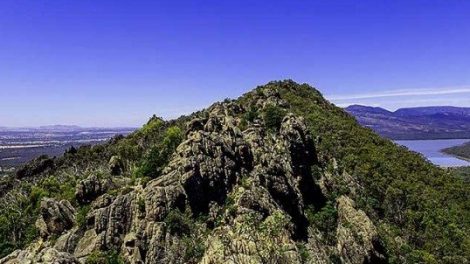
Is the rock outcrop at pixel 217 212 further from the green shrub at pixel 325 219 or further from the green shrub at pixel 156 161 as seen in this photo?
the green shrub at pixel 156 161

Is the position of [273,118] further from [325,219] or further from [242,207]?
[242,207]

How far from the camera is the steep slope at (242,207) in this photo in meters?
54.4

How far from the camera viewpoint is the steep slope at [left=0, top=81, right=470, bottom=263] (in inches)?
2141

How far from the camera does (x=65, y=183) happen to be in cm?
8812

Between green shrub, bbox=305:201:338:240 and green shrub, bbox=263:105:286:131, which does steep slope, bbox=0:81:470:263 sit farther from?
green shrub, bbox=263:105:286:131

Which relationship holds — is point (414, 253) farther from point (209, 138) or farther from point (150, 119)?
point (150, 119)

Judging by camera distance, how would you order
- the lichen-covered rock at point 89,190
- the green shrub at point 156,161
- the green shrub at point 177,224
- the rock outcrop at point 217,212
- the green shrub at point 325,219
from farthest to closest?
the green shrub at point 156,161, the lichen-covered rock at point 89,190, the green shrub at point 325,219, the green shrub at point 177,224, the rock outcrop at point 217,212

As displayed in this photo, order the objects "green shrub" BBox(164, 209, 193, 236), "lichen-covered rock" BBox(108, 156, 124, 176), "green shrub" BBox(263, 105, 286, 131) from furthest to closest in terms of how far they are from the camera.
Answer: "green shrub" BBox(263, 105, 286, 131) → "lichen-covered rock" BBox(108, 156, 124, 176) → "green shrub" BBox(164, 209, 193, 236)

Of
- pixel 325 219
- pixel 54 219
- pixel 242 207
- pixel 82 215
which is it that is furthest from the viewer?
pixel 325 219

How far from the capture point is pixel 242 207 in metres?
57.6

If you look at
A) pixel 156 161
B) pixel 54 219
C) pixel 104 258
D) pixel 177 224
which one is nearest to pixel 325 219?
pixel 177 224

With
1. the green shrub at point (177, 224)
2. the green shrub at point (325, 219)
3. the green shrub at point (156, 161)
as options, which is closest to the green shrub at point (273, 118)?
the green shrub at point (156, 161)

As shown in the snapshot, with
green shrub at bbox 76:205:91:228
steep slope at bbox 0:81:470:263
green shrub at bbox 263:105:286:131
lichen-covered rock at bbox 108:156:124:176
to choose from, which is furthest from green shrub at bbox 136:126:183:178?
green shrub at bbox 263:105:286:131

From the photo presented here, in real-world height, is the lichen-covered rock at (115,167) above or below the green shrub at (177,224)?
above
